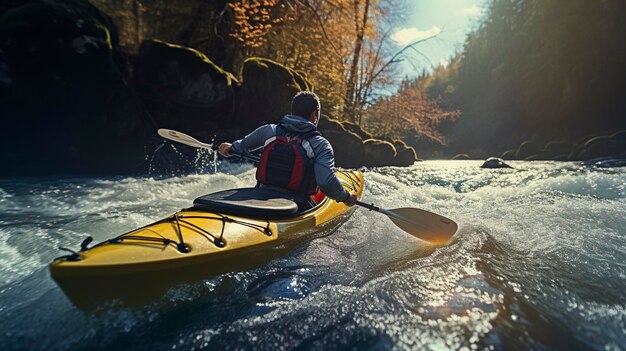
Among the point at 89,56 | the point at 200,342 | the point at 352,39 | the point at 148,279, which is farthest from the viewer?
the point at 352,39

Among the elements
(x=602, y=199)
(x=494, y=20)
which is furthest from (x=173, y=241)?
(x=494, y=20)

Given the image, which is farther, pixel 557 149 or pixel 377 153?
pixel 557 149

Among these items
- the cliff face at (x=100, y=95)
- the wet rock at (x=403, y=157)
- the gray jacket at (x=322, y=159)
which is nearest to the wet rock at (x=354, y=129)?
the wet rock at (x=403, y=157)

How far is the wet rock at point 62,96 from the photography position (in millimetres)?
5523

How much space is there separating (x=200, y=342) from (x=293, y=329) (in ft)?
1.41

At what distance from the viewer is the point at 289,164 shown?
2736mm

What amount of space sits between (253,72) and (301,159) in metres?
6.68

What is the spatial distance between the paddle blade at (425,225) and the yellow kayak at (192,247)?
0.78 m

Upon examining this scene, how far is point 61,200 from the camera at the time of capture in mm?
4297

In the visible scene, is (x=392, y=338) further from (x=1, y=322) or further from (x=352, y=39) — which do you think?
(x=352, y=39)

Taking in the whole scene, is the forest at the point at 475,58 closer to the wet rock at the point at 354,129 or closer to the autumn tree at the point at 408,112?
the autumn tree at the point at 408,112

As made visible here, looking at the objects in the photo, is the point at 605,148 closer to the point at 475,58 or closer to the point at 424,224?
the point at 424,224

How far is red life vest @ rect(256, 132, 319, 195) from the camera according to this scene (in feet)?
8.86

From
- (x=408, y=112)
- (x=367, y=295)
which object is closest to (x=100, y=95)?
(x=367, y=295)
